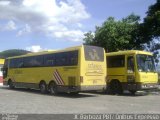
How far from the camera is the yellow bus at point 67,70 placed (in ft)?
72.2

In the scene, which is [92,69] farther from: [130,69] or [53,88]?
[53,88]

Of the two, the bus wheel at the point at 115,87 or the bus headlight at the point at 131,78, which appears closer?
the bus headlight at the point at 131,78

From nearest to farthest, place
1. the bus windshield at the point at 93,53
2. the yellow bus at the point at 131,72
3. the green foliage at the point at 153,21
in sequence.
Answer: the bus windshield at the point at 93,53 → the yellow bus at the point at 131,72 → the green foliage at the point at 153,21

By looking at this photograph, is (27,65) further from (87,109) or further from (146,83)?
(87,109)

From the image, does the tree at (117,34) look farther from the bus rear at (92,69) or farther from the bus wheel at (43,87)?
the bus rear at (92,69)

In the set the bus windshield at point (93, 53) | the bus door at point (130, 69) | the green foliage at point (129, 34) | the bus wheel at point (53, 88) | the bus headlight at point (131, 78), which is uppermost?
the green foliage at point (129, 34)

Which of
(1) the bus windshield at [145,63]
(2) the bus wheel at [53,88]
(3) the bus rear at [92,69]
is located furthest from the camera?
(2) the bus wheel at [53,88]

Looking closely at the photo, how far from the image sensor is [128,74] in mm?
24203

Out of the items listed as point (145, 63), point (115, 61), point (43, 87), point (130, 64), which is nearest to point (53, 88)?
point (43, 87)

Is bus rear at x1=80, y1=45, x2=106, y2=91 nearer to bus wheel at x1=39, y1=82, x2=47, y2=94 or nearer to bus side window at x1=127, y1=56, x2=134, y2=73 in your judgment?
bus side window at x1=127, y1=56, x2=134, y2=73

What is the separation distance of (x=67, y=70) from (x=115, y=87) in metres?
4.33

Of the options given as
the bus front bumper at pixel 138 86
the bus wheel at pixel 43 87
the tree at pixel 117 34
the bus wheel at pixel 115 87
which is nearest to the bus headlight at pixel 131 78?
the bus front bumper at pixel 138 86

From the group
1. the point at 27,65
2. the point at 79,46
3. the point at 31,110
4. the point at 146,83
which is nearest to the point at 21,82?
the point at 27,65

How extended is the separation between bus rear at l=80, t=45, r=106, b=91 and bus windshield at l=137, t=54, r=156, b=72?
2.34 meters
